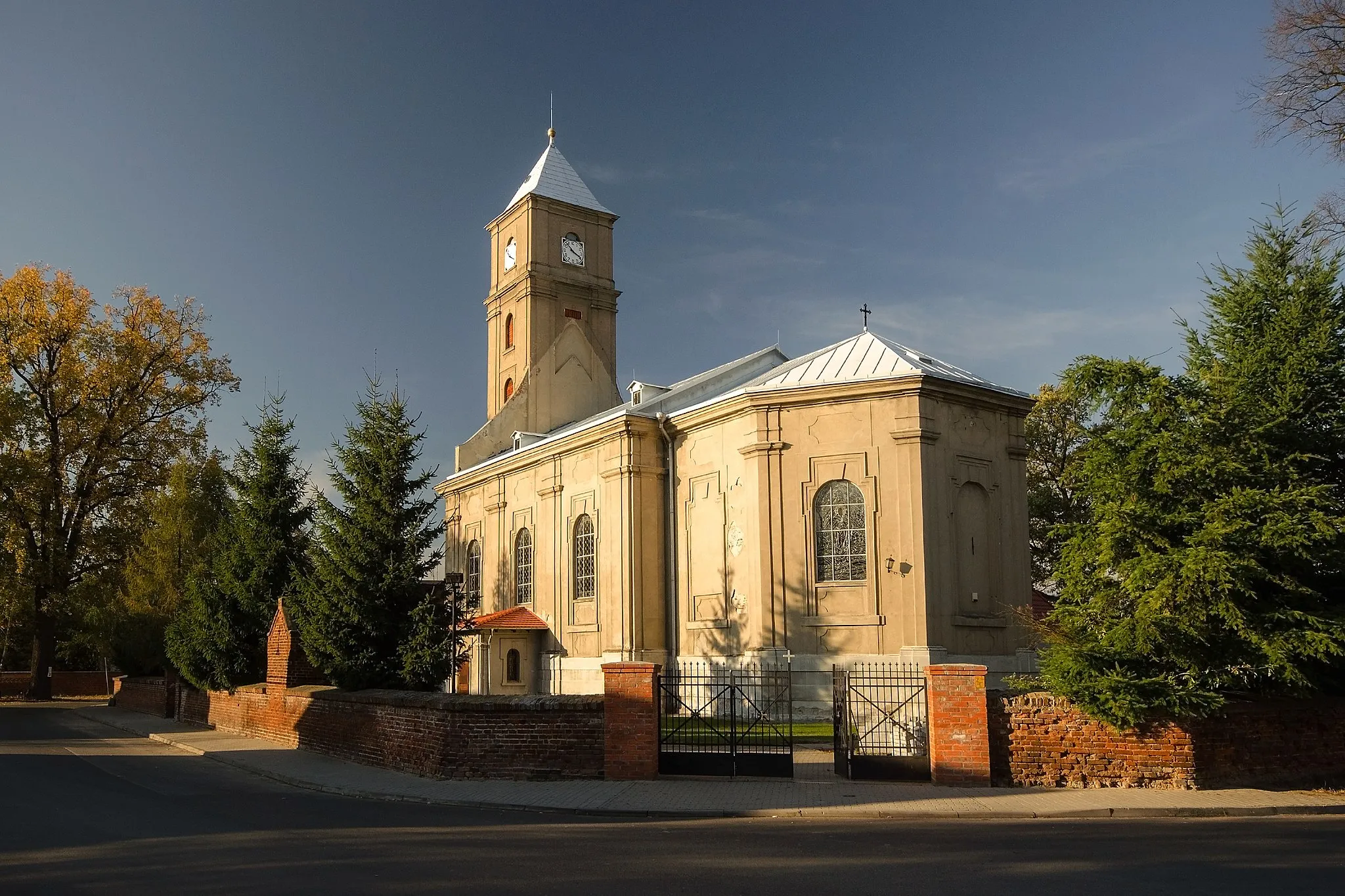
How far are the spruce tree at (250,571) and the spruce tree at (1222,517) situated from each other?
63.3 ft

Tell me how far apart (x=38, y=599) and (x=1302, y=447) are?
4515 centimetres

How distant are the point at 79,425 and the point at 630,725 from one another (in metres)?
35.9

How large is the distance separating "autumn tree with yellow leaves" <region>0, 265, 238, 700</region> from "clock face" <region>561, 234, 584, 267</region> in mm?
15748

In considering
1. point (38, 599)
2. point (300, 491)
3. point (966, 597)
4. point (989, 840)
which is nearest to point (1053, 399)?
point (966, 597)

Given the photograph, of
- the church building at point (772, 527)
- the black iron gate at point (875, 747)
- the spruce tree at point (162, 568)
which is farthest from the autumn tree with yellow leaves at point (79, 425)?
the black iron gate at point (875, 747)

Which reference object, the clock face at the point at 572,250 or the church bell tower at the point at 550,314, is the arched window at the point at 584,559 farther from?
the clock face at the point at 572,250

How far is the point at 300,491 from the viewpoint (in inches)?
1139

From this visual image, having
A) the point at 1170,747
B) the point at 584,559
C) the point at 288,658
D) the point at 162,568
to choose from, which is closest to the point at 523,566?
the point at 584,559

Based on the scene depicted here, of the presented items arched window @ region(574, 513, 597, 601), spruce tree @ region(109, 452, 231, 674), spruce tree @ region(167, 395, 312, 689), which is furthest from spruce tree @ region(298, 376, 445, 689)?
spruce tree @ region(109, 452, 231, 674)

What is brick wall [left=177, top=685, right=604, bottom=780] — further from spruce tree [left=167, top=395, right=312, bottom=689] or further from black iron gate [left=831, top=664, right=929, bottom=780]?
spruce tree [left=167, top=395, right=312, bottom=689]

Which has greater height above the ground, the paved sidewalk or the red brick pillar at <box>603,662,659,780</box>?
the red brick pillar at <box>603,662,659,780</box>

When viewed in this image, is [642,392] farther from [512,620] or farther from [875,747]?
[875,747]

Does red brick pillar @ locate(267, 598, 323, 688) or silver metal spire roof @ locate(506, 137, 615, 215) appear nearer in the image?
red brick pillar @ locate(267, 598, 323, 688)

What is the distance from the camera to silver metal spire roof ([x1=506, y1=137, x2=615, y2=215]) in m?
43.0
